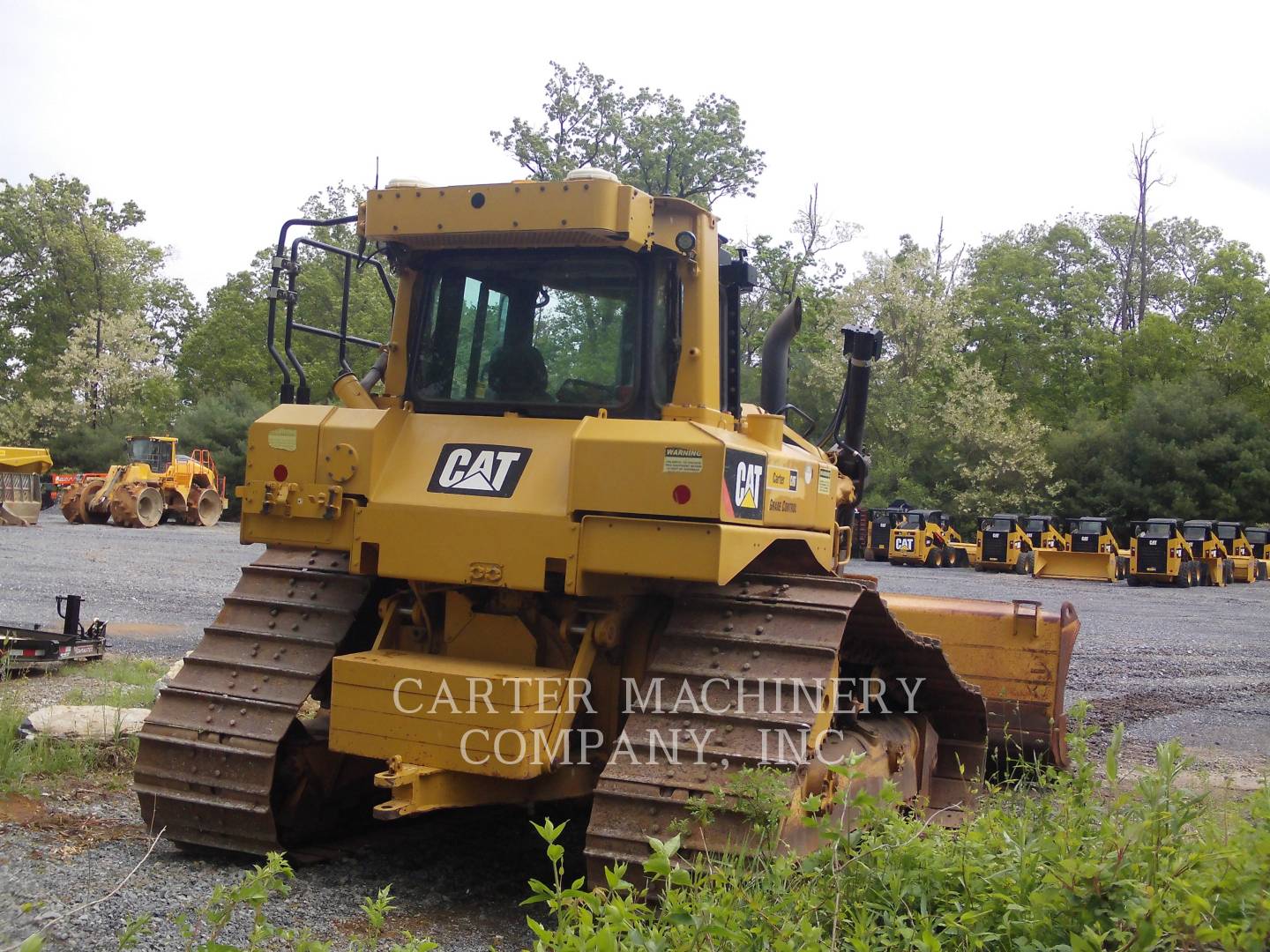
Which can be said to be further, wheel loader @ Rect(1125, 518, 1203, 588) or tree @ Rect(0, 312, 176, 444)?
tree @ Rect(0, 312, 176, 444)

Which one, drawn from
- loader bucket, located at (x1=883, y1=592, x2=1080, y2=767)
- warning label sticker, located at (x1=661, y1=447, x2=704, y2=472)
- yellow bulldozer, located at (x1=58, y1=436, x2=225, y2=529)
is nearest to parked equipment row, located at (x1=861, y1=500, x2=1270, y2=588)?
yellow bulldozer, located at (x1=58, y1=436, x2=225, y2=529)

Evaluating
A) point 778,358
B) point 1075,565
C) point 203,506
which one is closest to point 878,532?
point 1075,565

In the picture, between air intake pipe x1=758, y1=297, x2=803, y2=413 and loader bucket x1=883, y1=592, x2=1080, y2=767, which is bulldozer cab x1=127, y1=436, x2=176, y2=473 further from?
air intake pipe x1=758, y1=297, x2=803, y2=413

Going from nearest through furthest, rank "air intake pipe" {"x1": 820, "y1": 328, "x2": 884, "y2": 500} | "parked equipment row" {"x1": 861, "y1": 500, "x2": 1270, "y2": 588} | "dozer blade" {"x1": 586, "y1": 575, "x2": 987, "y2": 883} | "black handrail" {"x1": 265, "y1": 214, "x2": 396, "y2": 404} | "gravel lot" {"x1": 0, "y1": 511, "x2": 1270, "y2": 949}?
"dozer blade" {"x1": 586, "y1": 575, "x2": 987, "y2": 883} < "gravel lot" {"x1": 0, "y1": 511, "x2": 1270, "y2": 949} < "black handrail" {"x1": 265, "y1": 214, "x2": 396, "y2": 404} < "air intake pipe" {"x1": 820, "y1": 328, "x2": 884, "y2": 500} < "parked equipment row" {"x1": 861, "y1": 500, "x2": 1270, "y2": 588}

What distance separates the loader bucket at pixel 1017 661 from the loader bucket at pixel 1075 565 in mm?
22819

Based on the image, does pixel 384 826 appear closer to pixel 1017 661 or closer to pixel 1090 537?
pixel 1017 661

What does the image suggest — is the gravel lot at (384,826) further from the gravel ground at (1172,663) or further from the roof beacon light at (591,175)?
the roof beacon light at (591,175)

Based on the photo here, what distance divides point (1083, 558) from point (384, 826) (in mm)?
26304

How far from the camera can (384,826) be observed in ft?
18.7

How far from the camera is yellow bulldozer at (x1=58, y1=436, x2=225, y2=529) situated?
32812 mm

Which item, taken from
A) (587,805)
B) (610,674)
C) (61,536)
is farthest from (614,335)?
(61,536)

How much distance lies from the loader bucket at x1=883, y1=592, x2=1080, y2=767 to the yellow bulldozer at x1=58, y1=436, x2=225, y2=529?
29.3 m

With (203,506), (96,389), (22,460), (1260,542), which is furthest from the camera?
(96,389)

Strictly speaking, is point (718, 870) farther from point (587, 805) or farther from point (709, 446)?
point (587, 805)
